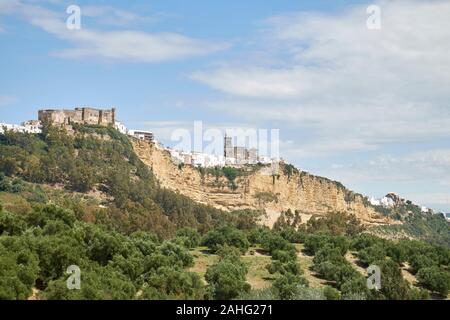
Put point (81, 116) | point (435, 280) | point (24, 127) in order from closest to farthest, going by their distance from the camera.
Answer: point (435, 280) → point (24, 127) → point (81, 116)

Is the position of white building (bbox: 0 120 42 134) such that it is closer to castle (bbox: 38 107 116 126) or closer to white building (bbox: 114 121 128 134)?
castle (bbox: 38 107 116 126)

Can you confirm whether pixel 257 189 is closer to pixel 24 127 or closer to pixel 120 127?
pixel 120 127

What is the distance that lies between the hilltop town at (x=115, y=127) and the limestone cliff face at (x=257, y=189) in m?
4.82

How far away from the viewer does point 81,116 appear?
3086 inches

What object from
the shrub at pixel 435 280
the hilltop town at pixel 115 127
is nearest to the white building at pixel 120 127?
the hilltop town at pixel 115 127

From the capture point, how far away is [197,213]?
57.4 m

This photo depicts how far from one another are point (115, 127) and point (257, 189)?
2271 cm

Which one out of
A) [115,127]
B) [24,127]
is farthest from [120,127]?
[24,127]

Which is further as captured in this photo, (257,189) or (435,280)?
(257,189)

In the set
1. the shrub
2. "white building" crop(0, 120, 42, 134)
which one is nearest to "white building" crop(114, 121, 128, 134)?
"white building" crop(0, 120, 42, 134)

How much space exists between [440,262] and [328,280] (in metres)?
9.21

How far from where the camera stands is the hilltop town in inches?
2813

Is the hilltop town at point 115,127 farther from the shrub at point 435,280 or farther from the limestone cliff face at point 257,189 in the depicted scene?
the shrub at point 435,280
